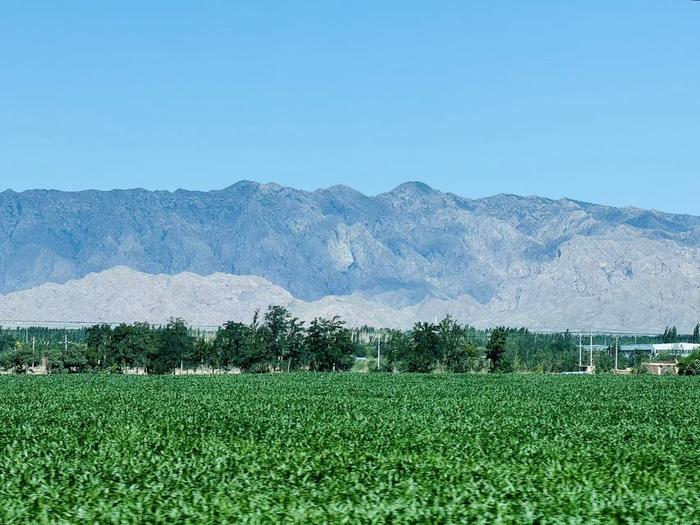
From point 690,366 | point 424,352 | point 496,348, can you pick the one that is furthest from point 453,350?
point 690,366

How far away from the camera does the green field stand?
74.9 ft

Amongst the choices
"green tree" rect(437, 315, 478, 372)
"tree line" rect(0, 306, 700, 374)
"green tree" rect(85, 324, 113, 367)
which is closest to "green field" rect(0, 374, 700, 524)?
"tree line" rect(0, 306, 700, 374)

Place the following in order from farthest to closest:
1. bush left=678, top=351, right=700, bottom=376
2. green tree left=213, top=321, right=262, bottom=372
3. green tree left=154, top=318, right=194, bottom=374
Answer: green tree left=213, top=321, right=262, bottom=372 → green tree left=154, top=318, right=194, bottom=374 → bush left=678, top=351, right=700, bottom=376

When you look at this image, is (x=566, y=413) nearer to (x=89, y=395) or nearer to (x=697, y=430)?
(x=697, y=430)

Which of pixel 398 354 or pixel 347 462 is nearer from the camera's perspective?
pixel 347 462

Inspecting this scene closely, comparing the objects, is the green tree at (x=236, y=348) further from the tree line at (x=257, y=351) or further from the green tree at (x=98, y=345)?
the green tree at (x=98, y=345)

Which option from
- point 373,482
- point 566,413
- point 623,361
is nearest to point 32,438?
point 373,482

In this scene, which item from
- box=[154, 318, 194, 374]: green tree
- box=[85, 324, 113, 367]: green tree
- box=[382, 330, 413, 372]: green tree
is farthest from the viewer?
box=[382, 330, 413, 372]: green tree

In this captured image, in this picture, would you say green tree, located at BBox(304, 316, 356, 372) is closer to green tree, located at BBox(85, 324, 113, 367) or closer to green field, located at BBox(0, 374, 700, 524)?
green tree, located at BBox(85, 324, 113, 367)

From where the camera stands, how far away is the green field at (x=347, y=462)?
2283cm

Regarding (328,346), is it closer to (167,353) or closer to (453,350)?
(453,350)

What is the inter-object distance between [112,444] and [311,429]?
7693 mm

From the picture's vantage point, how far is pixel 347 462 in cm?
→ 3039

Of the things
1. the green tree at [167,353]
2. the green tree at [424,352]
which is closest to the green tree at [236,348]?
the green tree at [167,353]
